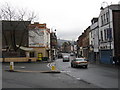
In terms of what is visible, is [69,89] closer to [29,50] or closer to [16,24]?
[29,50]

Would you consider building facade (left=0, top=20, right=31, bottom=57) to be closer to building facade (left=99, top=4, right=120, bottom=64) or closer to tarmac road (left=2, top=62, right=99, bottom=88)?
building facade (left=99, top=4, right=120, bottom=64)

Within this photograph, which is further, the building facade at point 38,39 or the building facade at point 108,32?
the building facade at point 38,39

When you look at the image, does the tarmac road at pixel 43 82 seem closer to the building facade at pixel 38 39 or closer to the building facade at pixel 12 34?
the building facade at pixel 38 39

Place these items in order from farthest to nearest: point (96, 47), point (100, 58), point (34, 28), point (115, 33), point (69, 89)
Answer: point (34, 28), point (96, 47), point (100, 58), point (115, 33), point (69, 89)

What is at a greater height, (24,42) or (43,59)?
(24,42)

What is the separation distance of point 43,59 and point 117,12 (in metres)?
20.9

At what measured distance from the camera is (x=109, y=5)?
39.9 meters

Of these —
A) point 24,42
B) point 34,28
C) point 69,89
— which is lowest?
point 69,89

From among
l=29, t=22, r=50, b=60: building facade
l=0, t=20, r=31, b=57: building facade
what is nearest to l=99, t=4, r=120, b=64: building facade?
l=29, t=22, r=50, b=60: building facade

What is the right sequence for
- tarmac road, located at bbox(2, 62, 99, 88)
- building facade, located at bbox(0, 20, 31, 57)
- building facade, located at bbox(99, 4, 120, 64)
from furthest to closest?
building facade, located at bbox(0, 20, 31, 57)
building facade, located at bbox(99, 4, 120, 64)
tarmac road, located at bbox(2, 62, 99, 88)

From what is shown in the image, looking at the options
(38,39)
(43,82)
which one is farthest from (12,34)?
(43,82)

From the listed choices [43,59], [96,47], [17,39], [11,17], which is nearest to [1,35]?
[17,39]

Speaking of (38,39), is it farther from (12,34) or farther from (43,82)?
(43,82)

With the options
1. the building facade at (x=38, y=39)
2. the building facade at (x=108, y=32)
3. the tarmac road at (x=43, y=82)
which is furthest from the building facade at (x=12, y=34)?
the tarmac road at (x=43, y=82)
